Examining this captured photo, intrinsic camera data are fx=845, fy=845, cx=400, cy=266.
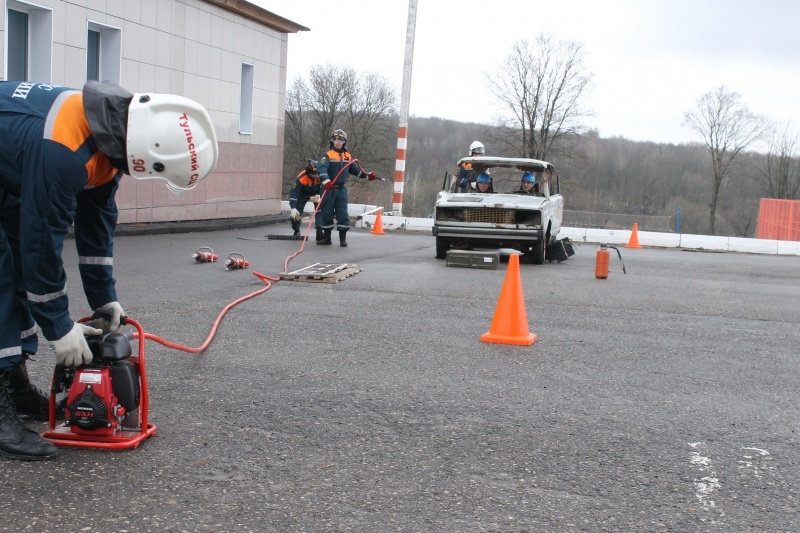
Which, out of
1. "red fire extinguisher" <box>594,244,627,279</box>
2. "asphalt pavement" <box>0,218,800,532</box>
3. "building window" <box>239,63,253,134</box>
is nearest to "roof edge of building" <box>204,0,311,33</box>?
"building window" <box>239,63,253,134</box>

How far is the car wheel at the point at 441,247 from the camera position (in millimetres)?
13758

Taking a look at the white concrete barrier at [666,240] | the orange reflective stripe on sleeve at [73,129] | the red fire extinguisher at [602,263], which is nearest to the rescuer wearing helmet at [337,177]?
the red fire extinguisher at [602,263]

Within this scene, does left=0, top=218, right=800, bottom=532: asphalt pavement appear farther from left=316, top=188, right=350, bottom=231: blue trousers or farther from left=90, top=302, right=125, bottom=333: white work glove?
left=316, top=188, right=350, bottom=231: blue trousers

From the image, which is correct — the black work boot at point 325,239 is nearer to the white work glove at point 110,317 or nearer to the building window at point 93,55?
the building window at point 93,55

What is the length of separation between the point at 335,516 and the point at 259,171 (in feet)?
65.0

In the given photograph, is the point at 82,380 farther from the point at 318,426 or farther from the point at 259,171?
the point at 259,171

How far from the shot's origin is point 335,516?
3.24 meters

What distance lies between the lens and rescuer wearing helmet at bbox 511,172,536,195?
47.3ft

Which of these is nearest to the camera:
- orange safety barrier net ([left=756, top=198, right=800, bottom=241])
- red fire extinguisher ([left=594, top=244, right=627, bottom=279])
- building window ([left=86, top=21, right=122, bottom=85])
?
red fire extinguisher ([left=594, top=244, right=627, bottom=279])

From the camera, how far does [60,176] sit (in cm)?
351

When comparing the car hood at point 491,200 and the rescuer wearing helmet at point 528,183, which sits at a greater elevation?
the rescuer wearing helmet at point 528,183

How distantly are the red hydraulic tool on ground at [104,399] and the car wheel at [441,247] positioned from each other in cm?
991

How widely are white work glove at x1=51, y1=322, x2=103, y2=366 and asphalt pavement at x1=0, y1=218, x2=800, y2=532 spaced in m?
0.45

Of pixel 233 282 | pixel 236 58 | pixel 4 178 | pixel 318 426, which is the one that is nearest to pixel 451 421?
pixel 318 426
